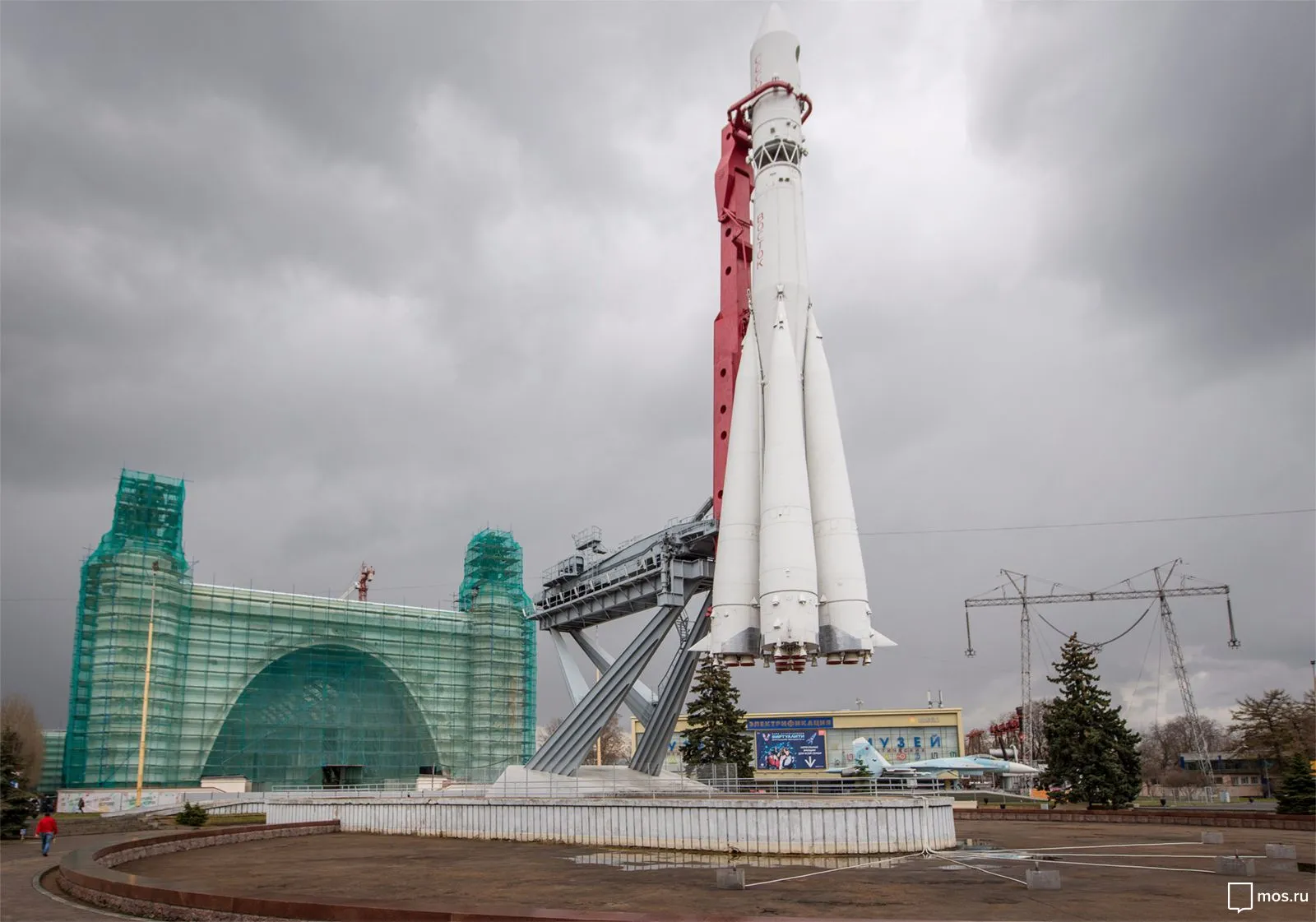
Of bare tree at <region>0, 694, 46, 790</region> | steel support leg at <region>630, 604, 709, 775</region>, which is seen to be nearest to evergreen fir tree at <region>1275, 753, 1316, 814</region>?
steel support leg at <region>630, 604, 709, 775</region>

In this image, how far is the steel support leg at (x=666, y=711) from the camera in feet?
113

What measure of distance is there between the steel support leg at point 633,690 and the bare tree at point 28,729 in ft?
119

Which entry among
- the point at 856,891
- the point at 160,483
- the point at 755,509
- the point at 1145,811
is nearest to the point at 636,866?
the point at 856,891

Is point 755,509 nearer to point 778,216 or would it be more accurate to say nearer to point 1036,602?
point 778,216

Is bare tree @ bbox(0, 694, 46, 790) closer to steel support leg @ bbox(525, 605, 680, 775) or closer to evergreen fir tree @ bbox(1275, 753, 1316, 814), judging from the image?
steel support leg @ bbox(525, 605, 680, 775)

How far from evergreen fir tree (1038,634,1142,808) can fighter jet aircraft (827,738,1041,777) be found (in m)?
18.1

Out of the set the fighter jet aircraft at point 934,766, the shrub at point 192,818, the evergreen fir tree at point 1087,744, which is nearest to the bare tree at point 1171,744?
the fighter jet aircraft at point 934,766

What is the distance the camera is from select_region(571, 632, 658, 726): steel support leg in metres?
36.3

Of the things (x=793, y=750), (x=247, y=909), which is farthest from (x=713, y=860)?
(x=793, y=750)

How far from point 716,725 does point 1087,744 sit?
16.1 metres

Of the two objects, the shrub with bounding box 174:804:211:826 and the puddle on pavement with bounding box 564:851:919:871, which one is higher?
the puddle on pavement with bounding box 564:851:919:871

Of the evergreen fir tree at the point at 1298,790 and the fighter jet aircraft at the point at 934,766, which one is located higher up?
the evergreen fir tree at the point at 1298,790

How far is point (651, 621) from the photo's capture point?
33688 millimetres

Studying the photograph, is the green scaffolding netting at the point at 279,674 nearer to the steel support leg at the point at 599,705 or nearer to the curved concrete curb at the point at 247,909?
the steel support leg at the point at 599,705
